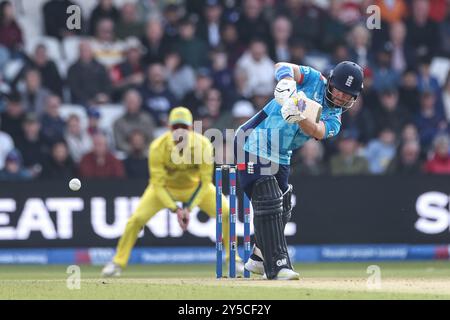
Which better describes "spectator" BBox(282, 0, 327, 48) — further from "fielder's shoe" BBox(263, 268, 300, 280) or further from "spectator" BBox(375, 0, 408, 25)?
"fielder's shoe" BBox(263, 268, 300, 280)

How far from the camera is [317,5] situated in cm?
2025

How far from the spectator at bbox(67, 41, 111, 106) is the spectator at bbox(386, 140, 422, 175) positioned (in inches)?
175

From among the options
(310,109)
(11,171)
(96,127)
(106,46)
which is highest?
(106,46)

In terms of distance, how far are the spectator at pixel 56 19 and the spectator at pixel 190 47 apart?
1.63m

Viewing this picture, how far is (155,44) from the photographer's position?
19141 mm

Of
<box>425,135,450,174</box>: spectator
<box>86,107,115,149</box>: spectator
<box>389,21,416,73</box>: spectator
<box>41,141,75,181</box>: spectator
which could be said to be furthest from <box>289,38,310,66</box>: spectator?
<box>41,141,75,181</box>: spectator

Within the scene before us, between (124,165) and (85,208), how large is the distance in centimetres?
108

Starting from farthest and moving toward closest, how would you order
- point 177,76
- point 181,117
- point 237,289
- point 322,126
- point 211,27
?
1. point 211,27
2. point 177,76
3. point 181,117
4. point 322,126
5. point 237,289

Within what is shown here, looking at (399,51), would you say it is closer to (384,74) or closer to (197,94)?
(384,74)

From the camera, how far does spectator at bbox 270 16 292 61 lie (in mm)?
→ 19422

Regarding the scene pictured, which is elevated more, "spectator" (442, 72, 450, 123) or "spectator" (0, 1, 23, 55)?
"spectator" (0, 1, 23, 55)

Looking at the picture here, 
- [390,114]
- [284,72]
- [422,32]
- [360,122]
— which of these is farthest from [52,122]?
[284,72]

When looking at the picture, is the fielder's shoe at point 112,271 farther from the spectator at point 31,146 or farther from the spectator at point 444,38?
the spectator at point 444,38

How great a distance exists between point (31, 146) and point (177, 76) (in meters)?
2.66
